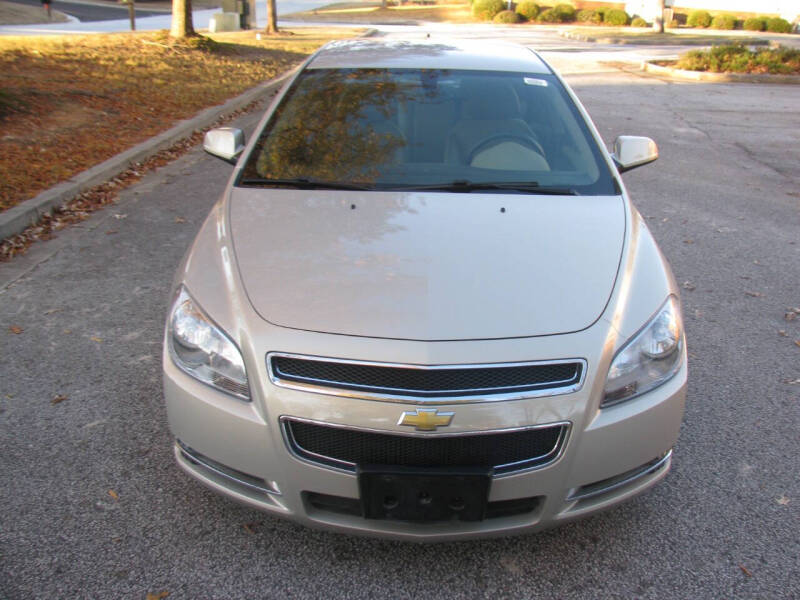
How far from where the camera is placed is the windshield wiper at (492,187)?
309 cm

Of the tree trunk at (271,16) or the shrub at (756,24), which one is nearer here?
the tree trunk at (271,16)

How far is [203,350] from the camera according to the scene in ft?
7.57

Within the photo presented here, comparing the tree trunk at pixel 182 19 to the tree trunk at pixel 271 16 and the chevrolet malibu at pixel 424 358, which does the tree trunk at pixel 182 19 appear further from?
the chevrolet malibu at pixel 424 358

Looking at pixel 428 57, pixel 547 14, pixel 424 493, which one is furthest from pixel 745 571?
pixel 547 14

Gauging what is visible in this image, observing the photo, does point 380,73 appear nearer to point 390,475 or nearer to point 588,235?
point 588,235

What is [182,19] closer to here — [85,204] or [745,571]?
[85,204]

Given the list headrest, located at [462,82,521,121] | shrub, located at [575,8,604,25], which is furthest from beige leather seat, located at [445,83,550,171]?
shrub, located at [575,8,604,25]

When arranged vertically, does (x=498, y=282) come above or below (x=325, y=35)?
below

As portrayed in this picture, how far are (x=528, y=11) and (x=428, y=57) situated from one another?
126 ft

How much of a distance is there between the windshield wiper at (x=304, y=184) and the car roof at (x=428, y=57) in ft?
3.47

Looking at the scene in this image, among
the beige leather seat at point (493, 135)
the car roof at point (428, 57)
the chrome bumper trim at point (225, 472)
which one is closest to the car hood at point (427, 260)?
the beige leather seat at point (493, 135)

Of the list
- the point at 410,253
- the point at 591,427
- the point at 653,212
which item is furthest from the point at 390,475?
the point at 653,212

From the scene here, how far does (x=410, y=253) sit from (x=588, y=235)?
0.75m

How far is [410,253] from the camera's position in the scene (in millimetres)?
2551
